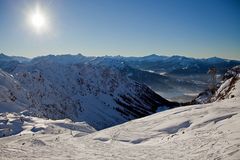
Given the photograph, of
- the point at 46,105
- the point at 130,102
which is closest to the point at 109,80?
the point at 130,102

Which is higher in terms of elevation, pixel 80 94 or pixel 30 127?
pixel 30 127

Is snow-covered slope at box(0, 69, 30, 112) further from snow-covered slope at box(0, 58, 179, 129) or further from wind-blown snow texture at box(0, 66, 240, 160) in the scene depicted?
wind-blown snow texture at box(0, 66, 240, 160)

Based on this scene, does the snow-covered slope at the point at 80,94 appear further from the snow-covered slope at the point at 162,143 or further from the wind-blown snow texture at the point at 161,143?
the snow-covered slope at the point at 162,143

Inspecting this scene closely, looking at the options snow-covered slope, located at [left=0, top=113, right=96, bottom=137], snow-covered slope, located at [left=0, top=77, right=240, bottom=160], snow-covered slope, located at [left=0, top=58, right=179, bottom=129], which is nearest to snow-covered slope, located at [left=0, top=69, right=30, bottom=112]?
snow-covered slope, located at [left=0, top=58, right=179, bottom=129]

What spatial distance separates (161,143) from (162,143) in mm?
103

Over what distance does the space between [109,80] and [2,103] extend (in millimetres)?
118065

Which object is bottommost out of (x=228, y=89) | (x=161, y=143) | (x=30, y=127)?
(x=30, y=127)

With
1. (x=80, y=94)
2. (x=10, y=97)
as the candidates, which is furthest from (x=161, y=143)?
(x=80, y=94)

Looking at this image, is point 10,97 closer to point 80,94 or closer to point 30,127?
point 30,127

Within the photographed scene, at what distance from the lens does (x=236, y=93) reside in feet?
167

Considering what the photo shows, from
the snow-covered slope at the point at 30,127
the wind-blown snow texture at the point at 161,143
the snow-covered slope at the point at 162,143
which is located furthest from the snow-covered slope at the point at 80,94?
the snow-covered slope at the point at 162,143

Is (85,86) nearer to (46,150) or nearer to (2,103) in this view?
(2,103)

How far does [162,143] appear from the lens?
21.8m

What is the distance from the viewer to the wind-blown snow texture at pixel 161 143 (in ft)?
56.6
